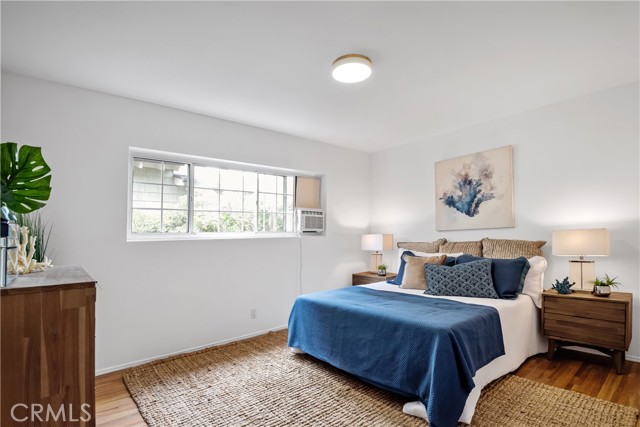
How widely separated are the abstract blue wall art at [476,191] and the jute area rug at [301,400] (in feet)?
5.89

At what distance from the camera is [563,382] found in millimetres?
2541

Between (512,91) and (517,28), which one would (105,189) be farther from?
(512,91)

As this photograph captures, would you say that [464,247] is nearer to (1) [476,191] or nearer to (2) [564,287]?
(1) [476,191]

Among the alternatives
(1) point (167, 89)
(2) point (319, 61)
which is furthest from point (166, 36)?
(2) point (319, 61)

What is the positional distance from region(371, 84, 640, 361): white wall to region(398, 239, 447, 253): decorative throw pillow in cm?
21

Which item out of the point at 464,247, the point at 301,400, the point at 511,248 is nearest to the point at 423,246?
the point at 464,247

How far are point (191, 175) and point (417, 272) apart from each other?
8.68 feet

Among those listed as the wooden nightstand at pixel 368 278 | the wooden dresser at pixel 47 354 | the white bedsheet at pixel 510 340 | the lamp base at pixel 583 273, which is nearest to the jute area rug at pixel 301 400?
the white bedsheet at pixel 510 340

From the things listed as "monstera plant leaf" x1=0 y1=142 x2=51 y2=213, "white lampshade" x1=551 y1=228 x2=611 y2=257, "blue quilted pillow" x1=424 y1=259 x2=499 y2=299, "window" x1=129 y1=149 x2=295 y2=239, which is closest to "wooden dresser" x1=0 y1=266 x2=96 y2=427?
"monstera plant leaf" x1=0 y1=142 x2=51 y2=213

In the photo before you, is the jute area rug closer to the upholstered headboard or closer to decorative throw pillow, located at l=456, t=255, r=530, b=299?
decorative throw pillow, located at l=456, t=255, r=530, b=299

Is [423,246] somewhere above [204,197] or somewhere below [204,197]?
below

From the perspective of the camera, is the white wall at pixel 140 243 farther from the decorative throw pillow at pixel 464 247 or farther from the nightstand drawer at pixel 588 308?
the nightstand drawer at pixel 588 308

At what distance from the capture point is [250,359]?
3082 millimetres

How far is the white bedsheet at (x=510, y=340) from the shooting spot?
210 cm
